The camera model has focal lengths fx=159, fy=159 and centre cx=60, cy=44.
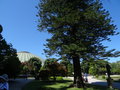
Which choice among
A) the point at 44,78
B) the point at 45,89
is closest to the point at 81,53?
the point at 45,89

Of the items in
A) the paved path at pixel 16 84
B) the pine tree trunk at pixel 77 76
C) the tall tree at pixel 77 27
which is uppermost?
the tall tree at pixel 77 27

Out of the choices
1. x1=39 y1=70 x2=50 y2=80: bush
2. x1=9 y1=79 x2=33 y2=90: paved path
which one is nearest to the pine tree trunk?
x1=9 y1=79 x2=33 y2=90: paved path

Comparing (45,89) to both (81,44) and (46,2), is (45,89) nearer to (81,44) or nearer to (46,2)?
(81,44)

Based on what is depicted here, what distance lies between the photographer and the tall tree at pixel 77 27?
17047mm

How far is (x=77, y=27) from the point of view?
18.4m

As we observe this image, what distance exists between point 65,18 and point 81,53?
411 centimetres

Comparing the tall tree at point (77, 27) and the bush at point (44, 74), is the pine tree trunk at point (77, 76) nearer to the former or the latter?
the tall tree at point (77, 27)

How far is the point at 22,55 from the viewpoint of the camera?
123625 mm

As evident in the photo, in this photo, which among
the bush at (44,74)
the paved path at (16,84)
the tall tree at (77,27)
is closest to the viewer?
the tall tree at (77,27)

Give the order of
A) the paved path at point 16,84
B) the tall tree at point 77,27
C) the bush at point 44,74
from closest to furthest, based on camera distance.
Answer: the tall tree at point 77,27 → the paved path at point 16,84 → the bush at point 44,74

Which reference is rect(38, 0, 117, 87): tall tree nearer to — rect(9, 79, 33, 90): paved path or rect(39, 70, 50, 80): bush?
rect(9, 79, 33, 90): paved path

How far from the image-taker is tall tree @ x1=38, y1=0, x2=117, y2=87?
17.0 m

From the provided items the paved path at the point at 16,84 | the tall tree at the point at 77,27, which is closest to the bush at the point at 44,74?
the paved path at the point at 16,84

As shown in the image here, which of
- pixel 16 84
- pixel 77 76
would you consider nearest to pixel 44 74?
pixel 16 84
